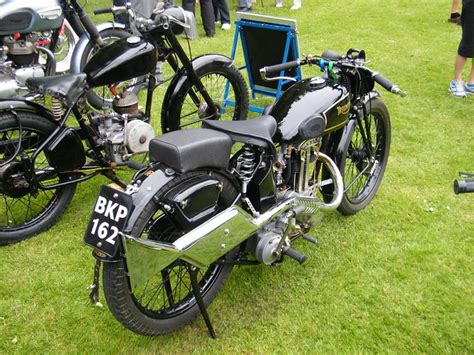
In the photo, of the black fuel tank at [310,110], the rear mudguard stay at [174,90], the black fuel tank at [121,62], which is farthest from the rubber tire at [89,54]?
the black fuel tank at [310,110]

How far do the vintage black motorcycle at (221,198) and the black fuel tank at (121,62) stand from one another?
1.14 m

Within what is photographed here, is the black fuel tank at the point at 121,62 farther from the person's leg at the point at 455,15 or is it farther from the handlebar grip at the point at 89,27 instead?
the person's leg at the point at 455,15

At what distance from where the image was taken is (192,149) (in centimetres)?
214

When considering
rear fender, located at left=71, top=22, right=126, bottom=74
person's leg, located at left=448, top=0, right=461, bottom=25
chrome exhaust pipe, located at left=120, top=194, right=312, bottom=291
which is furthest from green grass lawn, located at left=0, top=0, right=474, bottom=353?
person's leg, located at left=448, top=0, right=461, bottom=25

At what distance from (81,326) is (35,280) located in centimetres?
56

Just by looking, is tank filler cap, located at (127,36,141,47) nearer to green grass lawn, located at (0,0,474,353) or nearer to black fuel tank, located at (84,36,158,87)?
black fuel tank, located at (84,36,158,87)

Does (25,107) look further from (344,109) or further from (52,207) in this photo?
(344,109)

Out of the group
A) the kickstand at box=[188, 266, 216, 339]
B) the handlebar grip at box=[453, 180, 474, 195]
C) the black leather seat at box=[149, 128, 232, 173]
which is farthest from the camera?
the kickstand at box=[188, 266, 216, 339]

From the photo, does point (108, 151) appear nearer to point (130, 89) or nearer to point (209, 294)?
point (130, 89)

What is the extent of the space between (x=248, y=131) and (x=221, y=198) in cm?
37

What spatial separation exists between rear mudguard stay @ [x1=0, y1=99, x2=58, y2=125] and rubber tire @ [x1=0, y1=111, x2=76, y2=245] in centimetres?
2

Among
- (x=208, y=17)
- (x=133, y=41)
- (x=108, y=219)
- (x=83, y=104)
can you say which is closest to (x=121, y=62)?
(x=133, y=41)

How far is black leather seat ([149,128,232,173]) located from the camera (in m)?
2.12

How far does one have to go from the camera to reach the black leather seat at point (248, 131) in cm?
239
